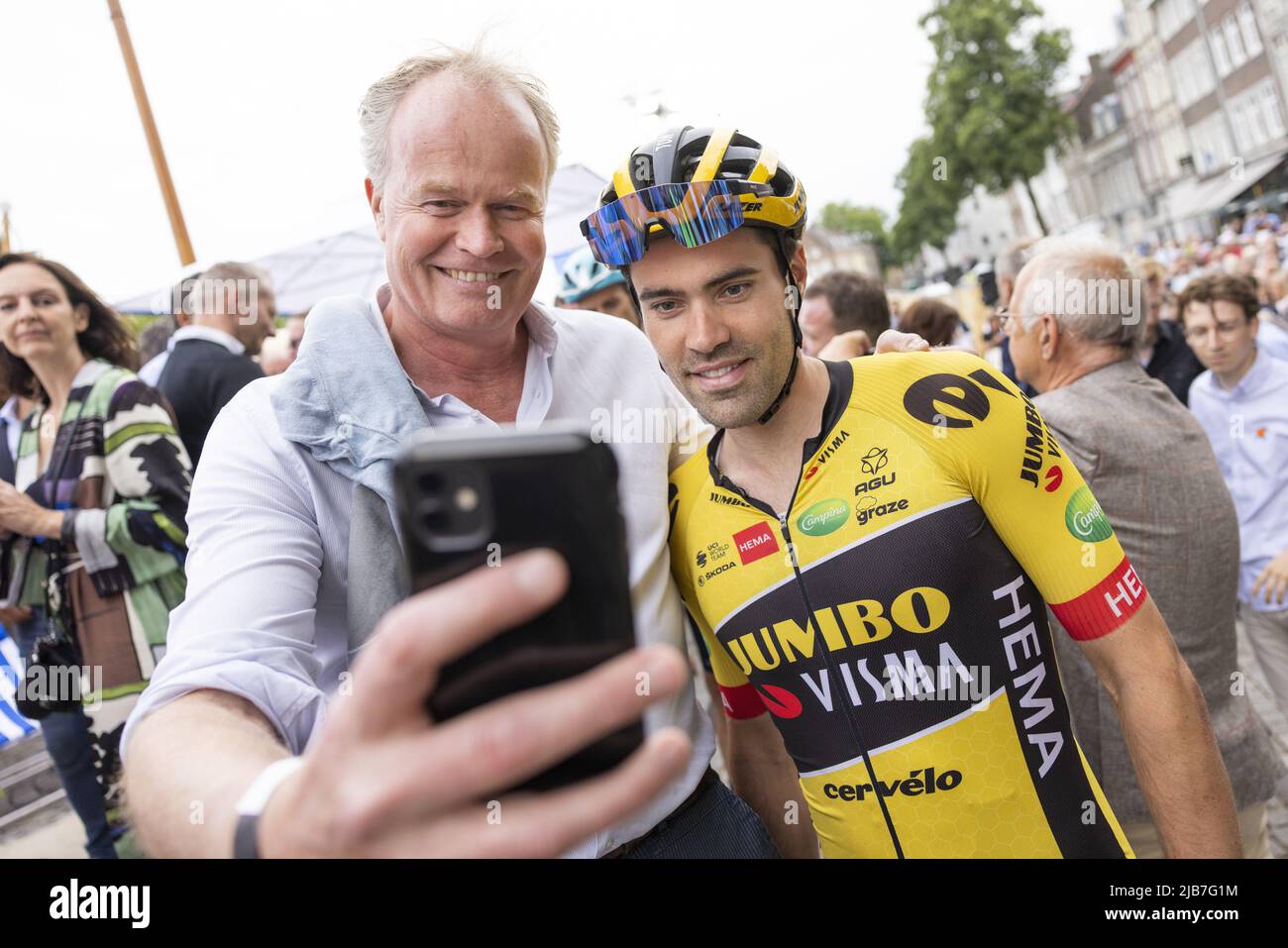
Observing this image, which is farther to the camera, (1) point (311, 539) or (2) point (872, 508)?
(2) point (872, 508)

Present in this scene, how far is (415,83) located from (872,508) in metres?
1.50

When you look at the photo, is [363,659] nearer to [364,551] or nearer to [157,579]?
[364,551]

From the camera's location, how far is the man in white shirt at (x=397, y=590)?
2.31ft

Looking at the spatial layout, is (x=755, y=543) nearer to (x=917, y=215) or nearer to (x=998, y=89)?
(x=998, y=89)

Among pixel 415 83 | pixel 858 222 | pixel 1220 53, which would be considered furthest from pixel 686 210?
pixel 858 222

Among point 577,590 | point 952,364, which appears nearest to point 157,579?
point 952,364

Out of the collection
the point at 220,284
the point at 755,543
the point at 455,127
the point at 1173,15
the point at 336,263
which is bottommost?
the point at 755,543

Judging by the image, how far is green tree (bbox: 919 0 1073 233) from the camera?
43719mm

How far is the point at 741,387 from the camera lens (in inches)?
88.2

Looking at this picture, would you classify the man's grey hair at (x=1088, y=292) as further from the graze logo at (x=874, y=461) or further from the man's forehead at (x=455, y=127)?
the man's forehead at (x=455, y=127)
